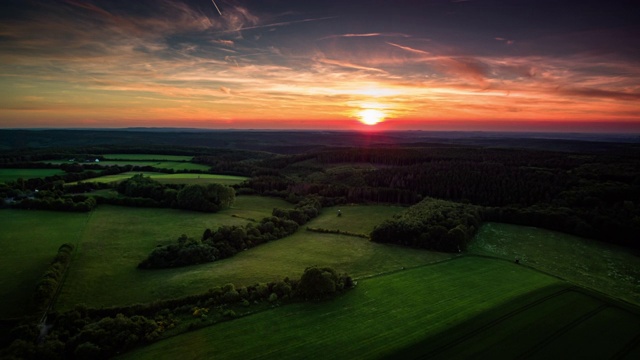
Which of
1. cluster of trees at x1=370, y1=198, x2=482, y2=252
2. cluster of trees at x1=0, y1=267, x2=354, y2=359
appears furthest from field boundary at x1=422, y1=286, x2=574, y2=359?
cluster of trees at x1=370, y1=198, x2=482, y2=252

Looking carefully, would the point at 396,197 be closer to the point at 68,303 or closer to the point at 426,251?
the point at 426,251

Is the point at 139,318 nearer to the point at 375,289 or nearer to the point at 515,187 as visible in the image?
the point at 375,289

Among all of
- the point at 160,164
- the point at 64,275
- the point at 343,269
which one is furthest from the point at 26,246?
the point at 160,164

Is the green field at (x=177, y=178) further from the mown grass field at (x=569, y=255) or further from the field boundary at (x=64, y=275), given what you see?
the mown grass field at (x=569, y=255)

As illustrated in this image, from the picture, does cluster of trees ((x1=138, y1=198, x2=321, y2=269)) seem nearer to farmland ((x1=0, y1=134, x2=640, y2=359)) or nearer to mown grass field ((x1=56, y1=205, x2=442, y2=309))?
farmland ((x1=0, y1=134, x2=640, y2=359))

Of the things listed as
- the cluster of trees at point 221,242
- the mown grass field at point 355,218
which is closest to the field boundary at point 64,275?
the cluster of trees at point 221,242
